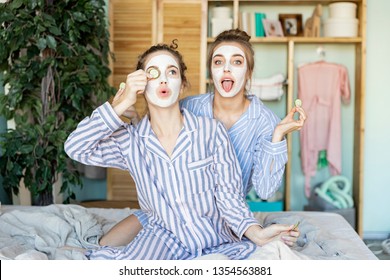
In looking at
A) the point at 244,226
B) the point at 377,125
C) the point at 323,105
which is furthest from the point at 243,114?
the point at 377,125

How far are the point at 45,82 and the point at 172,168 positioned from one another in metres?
1.52

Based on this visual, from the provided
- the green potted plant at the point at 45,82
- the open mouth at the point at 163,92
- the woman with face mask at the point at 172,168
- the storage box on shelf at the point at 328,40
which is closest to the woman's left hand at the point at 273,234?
the woman with face mask at the point at 172,168

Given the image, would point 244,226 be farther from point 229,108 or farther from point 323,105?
point 323,105

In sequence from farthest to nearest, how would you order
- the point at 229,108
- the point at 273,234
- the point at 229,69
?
the point at 229,108 < the point at 229,69 < the point at 273,234

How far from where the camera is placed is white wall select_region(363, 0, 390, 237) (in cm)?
452

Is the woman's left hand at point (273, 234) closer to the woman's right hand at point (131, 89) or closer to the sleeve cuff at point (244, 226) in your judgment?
the sleeve cuff at point (244, 226)

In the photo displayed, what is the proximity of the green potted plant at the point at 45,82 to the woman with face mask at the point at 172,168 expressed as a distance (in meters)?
1.13

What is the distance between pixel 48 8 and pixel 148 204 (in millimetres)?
1572

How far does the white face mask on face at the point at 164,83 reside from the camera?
2.23 meters

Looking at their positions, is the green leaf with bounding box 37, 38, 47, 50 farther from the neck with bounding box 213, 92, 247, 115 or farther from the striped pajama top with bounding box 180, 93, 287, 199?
the neck with bounding box 213, 92, 247, 115

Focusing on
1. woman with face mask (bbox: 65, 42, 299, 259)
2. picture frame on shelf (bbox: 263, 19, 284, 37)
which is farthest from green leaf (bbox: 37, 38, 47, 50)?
picture frame on shelf (bbox: 263, 19, 284, 37)

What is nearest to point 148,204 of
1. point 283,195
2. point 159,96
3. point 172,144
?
point 172,144

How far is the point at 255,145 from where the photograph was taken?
98.4 inches

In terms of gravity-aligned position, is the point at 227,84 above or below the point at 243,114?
above
